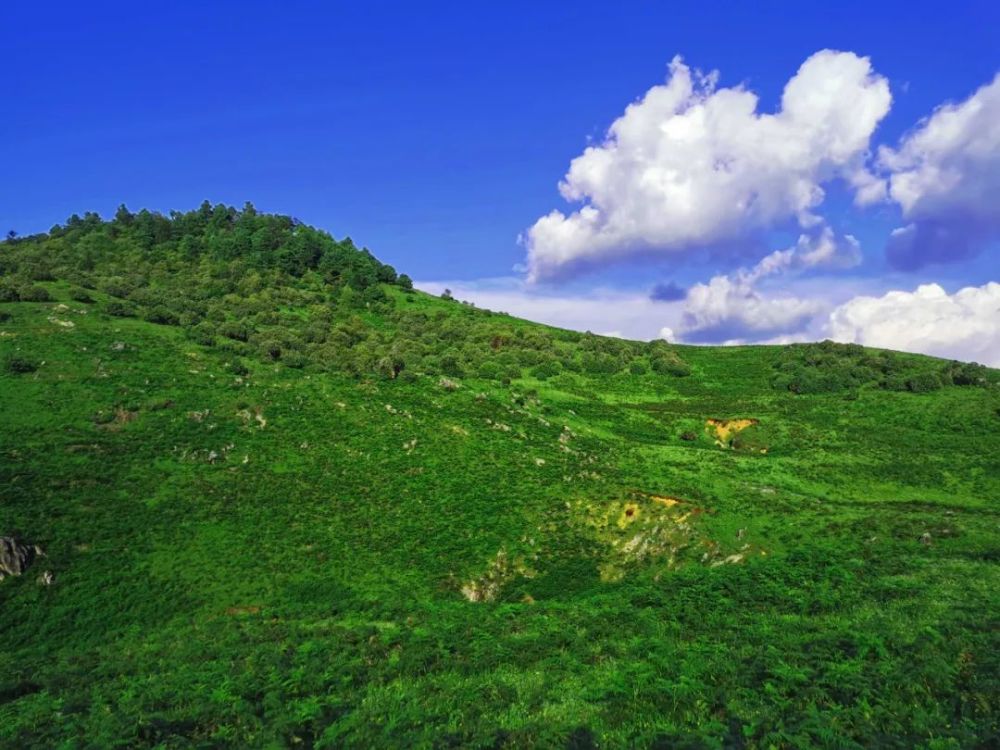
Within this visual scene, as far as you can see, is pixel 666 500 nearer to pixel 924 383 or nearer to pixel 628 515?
pixel 628 515

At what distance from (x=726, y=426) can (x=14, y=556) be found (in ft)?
217

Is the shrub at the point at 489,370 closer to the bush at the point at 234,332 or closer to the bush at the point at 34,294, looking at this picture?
the bush at the point at 234,332

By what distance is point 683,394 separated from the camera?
85.5m

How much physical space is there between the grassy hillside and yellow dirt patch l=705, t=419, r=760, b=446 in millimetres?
342

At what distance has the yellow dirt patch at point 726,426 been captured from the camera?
6744 centimetres

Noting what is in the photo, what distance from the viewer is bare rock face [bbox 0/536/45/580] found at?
92.3ft

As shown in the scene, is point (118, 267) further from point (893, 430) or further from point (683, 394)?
point (893, 430)

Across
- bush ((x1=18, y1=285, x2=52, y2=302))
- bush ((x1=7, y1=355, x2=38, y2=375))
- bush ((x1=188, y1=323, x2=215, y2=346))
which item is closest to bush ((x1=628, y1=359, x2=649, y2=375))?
bush ((x1=188, y1=323, x2=215, y2=346))

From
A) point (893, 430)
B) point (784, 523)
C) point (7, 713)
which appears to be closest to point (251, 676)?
point (7, 713)

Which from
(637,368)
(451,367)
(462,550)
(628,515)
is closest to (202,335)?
(451,367)

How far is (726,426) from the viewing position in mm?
68688

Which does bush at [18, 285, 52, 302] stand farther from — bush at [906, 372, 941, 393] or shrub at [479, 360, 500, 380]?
bush at [906, 372, 941, 393]

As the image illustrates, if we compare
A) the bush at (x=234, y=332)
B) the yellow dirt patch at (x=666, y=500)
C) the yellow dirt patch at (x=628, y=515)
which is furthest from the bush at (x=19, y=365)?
the yellow dirt patch at (x=666, y=500)

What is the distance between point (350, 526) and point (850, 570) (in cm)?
2899
